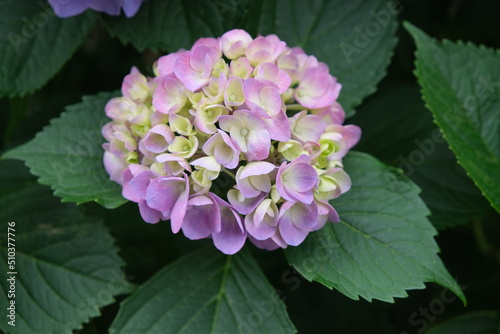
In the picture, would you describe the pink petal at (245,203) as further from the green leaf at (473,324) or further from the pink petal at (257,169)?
the green leaf at (473,324)

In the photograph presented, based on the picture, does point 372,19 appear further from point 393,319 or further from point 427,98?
point 393,319

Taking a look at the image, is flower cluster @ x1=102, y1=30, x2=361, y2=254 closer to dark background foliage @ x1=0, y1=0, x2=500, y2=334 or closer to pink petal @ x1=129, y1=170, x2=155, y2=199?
pink petal @ x1=129, y1=170, x2=155, y2=199

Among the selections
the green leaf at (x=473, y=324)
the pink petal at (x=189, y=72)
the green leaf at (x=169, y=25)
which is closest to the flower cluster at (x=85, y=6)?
the green leaf at (x=169, y=25)

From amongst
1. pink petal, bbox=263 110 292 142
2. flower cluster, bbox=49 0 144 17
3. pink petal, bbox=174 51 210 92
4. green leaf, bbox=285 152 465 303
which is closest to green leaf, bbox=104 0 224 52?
flower cluster, bbox=49 0 144 17

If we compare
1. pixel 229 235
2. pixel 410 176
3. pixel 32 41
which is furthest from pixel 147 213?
pixel 410 176

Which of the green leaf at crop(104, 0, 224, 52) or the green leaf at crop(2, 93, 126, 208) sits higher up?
the green leaf at crop(104, 0, 224, 52)

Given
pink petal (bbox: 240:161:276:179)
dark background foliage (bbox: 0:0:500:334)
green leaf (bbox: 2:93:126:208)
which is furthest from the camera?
dark background foliage (bbox: 0:0:500:334)
